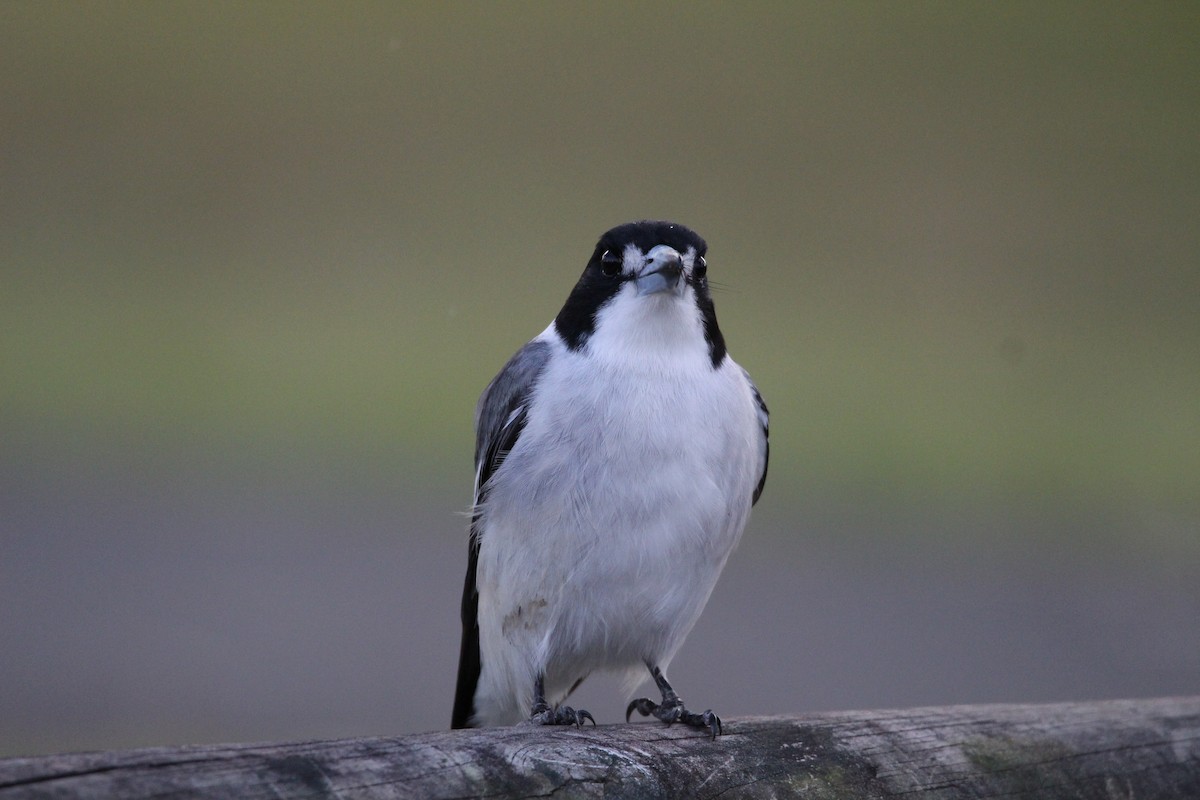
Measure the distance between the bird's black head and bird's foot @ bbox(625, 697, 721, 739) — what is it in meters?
0.55

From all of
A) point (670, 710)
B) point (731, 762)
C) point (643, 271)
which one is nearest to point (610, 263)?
point (643, 271)

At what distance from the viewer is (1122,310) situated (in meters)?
3.76

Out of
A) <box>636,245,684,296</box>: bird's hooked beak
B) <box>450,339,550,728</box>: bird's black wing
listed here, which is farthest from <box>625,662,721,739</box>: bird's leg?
<box>636,245,684,296</box>: bird's hooked beak

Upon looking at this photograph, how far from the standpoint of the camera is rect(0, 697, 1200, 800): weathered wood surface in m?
1.05

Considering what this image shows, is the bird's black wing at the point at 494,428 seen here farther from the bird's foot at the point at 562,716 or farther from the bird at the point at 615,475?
the bird's foot at the point at 562,716

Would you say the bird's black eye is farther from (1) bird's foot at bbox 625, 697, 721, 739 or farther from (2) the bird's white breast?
(1) bird's foot at bbox 625, 697, 721, 739

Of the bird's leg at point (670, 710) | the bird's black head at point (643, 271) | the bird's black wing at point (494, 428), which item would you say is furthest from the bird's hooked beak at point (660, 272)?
the bird's leg at point (670, 710)

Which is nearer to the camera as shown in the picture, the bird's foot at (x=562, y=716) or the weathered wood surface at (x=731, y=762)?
the weathered wood surface at (x=731, y=762)

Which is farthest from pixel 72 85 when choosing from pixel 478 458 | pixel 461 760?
pixel 461 760

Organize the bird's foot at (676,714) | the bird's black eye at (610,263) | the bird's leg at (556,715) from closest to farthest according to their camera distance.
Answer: the bird's foot at (676,714), the bird's leg at (556,715), the bird's black eye at (610,263)

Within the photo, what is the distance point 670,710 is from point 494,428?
21.5 inches

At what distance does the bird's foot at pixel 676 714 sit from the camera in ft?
5.12

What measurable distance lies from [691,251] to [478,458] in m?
0.53

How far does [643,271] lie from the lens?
1.92 meters
